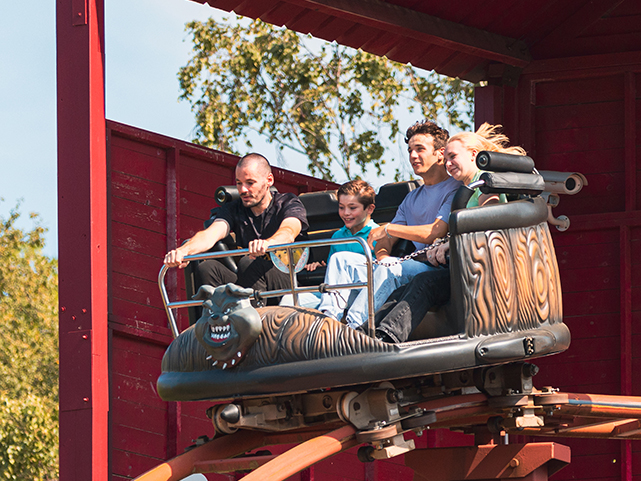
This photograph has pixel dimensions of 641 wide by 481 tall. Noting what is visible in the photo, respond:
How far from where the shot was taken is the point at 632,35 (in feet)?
27.6

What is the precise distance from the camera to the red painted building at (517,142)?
6688mm

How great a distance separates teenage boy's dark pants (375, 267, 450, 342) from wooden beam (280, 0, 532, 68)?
3.09 metres

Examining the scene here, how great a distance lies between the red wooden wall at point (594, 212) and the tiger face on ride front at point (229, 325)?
4531 mm

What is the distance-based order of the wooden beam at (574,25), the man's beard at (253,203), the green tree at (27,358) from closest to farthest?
the man's beard at (253,203) → the wooden beam at (574,25) → the green tree at (27,358)

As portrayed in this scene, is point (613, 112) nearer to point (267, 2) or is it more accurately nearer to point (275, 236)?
point (267, 2)

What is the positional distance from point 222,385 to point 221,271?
1.03 m

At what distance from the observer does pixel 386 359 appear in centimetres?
430

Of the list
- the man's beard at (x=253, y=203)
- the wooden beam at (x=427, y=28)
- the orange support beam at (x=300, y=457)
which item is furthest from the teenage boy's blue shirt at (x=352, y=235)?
the wooden beam at (x=427, y=28)

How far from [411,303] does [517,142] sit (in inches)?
174

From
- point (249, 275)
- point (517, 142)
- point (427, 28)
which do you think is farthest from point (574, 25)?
point (249, 275)

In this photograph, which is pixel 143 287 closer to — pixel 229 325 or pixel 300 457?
pixel 229 325

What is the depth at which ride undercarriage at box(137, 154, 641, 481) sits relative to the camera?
437cm

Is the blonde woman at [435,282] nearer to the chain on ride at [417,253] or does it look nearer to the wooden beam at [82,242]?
the chain on ride at [417,253]

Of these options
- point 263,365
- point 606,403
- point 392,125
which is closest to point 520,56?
point 606,403
